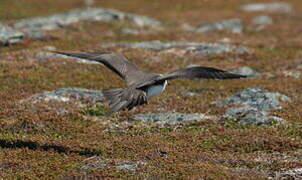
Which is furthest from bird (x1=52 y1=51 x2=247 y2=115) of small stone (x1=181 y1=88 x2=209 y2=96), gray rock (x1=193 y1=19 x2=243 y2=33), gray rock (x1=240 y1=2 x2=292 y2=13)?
gray rock (x1=240 y1=2 x2=292 y2=13)

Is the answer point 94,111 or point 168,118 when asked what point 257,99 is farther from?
point 94,111

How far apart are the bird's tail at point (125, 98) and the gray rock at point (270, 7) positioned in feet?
216

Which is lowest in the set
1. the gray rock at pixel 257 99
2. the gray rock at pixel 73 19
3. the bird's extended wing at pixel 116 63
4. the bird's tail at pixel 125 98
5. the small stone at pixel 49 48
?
the gray rock at pixel 257 99

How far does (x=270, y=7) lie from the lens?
81.8 metres

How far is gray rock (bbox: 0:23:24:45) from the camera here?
38556 mm

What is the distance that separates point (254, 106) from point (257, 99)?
71 centimetres

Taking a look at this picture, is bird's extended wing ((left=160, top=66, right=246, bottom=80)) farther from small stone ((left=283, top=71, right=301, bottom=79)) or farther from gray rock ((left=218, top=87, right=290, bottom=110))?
small stone ((left=283, top=71, right=301, bottom=79))

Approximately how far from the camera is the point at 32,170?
14.3m

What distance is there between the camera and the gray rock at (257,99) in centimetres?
2248

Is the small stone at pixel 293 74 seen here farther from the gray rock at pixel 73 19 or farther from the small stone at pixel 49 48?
the gray rock at pixel 73 19

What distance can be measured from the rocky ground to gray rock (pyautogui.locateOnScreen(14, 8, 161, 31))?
1.76 feet

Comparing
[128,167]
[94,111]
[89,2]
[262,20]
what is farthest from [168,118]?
[89,2]

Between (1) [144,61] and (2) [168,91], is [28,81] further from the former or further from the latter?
(1) [144,61]

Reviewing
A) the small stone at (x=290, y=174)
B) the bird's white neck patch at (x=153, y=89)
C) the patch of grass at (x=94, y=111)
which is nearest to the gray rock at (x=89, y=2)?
the patch of grass at (x=94, y=111)
